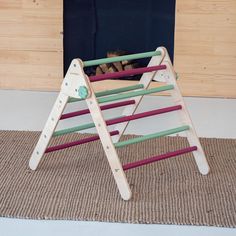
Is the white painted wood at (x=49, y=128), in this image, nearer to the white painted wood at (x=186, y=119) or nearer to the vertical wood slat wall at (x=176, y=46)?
the white painted wood at (x=186, y=119)

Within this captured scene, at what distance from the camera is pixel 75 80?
2.26m

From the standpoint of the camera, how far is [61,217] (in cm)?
202

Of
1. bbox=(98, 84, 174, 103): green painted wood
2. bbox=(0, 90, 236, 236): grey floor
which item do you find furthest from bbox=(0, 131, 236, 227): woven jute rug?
bbox=(98, 84, 174, 103): green painted wood

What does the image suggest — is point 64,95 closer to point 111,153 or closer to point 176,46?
point 111,153

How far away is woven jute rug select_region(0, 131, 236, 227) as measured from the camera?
2.06 m

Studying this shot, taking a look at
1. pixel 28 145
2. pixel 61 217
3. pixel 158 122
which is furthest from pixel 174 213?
pixel 158 122

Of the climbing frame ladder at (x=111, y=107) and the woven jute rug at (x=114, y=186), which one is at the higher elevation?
the climbing frame ladder at (x=111, y=107)

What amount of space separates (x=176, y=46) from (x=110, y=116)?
29.4 inches

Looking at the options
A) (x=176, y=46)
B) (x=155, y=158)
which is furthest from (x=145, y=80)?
(x=176, y=46)

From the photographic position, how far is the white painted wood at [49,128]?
236cm

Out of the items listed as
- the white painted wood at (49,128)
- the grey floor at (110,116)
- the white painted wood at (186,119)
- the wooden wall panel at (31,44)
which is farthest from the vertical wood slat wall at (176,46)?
the white painted wood at (49,128)

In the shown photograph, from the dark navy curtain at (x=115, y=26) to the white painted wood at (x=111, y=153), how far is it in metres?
1.90

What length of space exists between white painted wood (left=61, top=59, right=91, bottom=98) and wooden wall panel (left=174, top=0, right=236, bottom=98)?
1664 mm

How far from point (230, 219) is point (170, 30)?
88.0 inches
